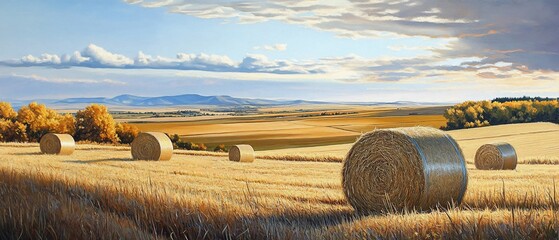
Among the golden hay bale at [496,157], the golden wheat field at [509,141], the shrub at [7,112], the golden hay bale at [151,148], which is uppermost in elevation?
the shrub at [7,112]

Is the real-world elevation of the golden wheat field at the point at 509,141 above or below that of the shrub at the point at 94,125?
below

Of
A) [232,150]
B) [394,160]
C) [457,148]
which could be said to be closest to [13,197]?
[394,160]

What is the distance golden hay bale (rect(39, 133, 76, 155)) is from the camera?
96.7 ft

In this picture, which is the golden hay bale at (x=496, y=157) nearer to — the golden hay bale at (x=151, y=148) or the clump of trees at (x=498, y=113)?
the golden hay bale at (x=151, y=148)

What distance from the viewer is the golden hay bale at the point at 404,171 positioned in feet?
34.1

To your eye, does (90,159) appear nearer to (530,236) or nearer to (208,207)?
(208,207)

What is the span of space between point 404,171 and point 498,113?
184 ft

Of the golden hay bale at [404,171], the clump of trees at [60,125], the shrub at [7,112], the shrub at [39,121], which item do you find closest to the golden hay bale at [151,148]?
the golden hay bale at [404,171]

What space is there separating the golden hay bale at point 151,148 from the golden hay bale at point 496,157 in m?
13.1

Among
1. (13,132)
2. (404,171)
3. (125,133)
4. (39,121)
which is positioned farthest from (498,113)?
(404,171)

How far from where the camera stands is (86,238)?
4852 millimetres

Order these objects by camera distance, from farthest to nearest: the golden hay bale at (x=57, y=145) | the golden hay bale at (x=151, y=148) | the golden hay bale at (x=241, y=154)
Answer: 1. the golden hay bale at (x=241, y=154)
2. the golden hay bale at (x=57, y=145)
3. the golden hay bale at (x=151, y=148)

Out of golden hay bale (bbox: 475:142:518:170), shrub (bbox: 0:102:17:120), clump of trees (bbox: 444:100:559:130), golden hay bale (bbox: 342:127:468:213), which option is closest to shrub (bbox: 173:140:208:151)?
shrub (bbox: 0:102:17:120)

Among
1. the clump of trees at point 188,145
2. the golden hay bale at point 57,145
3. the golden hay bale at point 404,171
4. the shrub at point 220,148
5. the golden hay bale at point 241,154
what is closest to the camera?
the golden hay bale at point 404,171
